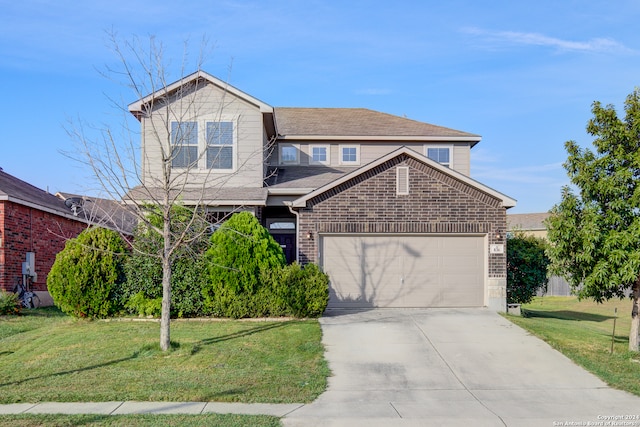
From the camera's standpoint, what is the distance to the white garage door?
57.6 feet

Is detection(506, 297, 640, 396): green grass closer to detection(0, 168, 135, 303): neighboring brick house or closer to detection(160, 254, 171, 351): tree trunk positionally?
detection(160, 254, 171, 351): tree trunk

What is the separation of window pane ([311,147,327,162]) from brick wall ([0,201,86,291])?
362 inches

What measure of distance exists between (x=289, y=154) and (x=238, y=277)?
8.53 meters

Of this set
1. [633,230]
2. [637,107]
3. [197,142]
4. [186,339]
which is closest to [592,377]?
[633,230]

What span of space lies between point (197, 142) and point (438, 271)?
325 inches

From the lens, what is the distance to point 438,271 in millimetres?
17594

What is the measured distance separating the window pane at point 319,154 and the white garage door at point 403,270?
609 cm

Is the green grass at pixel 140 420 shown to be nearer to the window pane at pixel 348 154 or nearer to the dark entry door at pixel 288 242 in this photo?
the dark entry door at pixel 288 242

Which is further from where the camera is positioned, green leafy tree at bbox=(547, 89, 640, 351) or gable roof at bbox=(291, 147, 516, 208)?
gable roof at bbox=(291, 147, 516, 208)

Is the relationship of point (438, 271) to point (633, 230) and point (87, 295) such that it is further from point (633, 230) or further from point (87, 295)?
point (87, 295)

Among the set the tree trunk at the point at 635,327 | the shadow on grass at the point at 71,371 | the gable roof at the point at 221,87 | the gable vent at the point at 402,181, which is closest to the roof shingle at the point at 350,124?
the gable roof at the point at 221,87

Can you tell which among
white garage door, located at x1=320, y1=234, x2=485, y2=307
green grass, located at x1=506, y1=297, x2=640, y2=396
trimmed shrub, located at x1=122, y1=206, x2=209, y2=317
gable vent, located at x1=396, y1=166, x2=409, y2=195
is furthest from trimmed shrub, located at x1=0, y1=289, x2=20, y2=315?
green grass, located at x1=506, y1=297, x2=640, y2=396

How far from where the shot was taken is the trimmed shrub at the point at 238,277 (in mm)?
15375

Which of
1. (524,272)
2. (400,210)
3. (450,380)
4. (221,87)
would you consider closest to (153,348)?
(450,380)
